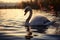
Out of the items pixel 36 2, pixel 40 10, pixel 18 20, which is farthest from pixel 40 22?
pixel 36 2

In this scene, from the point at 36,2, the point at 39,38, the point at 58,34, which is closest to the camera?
the point at 39,38

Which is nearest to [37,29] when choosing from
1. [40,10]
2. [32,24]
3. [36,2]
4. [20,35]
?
[32,24]

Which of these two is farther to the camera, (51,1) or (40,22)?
(51,1)

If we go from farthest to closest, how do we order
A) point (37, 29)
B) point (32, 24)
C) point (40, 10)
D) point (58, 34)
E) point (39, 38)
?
point (40, 10) → point (32, 24) → point (37, 29) → point (58, 34) → point (39, 38)

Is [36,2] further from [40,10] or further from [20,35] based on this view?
[20,35]

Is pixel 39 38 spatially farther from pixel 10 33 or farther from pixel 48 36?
pixel 10 33

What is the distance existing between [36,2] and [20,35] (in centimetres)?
776

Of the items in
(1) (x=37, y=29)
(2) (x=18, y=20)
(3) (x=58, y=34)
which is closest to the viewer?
(3) (x=58, y=34)

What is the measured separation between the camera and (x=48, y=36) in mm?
8625

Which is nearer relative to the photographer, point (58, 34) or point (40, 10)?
point (58, 34)

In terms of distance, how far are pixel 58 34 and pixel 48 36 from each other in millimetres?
487

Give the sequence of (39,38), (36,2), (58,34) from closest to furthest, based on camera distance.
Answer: (39,38) < (58,34) < (36,2)

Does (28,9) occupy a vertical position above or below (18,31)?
above

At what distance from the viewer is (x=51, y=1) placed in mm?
15109
